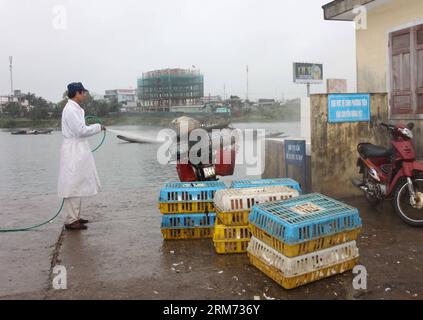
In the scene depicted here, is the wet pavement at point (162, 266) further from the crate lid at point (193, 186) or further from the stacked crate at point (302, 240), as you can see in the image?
the crate lid at point (193, 186)

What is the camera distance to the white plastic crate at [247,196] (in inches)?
178

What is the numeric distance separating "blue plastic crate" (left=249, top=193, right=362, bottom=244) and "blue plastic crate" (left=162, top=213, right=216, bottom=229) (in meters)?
1.09

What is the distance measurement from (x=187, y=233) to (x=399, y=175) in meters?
2.79

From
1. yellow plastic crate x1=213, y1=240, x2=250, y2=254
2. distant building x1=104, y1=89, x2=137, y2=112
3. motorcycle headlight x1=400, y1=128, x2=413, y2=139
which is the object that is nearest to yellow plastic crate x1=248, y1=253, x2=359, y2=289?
yellow plastic crate x1=213, y1=240, x2=250, y2=254

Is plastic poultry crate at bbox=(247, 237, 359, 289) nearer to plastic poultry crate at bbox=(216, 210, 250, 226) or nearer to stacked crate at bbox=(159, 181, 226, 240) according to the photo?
plastic poultry crate at bbox=(216, 210, 250, 226)

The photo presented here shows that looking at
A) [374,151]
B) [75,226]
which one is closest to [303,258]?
[374,151]

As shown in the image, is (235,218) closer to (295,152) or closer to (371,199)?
(371,199)

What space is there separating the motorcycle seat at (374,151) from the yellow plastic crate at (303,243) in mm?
2272

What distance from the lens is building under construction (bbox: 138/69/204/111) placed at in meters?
65.6

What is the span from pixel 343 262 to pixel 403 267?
641mm

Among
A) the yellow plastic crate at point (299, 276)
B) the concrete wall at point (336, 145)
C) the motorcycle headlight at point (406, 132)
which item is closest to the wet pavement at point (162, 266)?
the yellow plastic crate at point (299, 276)
